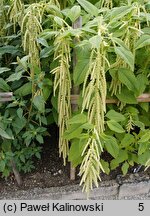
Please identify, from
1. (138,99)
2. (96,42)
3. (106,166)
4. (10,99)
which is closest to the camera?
(96,42)

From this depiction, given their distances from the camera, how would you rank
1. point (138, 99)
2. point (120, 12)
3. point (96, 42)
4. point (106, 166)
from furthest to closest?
1. point (106, 166)
2. point (138, 99)
3. point (120, 12)
4. point (96, 42)

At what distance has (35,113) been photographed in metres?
1.68

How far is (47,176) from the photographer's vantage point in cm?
196

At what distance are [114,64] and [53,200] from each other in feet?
2.67

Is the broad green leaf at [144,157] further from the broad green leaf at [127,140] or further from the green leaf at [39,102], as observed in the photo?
the green leaf at [39,102]

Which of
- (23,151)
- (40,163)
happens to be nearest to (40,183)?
(40,163)

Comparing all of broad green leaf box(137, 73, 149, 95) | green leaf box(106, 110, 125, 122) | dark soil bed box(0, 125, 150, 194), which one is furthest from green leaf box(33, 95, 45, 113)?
dark soil bed box(0, 125, 150, 194)

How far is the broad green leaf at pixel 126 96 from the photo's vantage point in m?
1.62

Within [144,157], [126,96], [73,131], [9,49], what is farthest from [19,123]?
[144,157]

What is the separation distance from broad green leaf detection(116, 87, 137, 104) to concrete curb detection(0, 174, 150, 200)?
1.72 feet

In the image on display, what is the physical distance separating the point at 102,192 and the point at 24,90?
71 cm

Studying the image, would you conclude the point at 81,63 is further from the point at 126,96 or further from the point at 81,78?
the point at 126,96

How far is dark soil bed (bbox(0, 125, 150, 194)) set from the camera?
1.93 meters

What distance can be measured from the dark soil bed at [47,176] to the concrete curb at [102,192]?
3 cm
